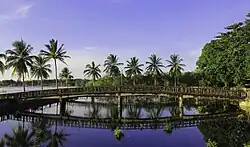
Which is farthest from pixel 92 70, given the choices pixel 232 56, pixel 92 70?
pixel 232 56

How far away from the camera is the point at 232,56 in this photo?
43.3 meters

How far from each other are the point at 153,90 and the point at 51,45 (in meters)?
24.9

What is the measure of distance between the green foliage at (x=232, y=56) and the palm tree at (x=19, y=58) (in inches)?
1245

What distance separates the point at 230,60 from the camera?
43.8m

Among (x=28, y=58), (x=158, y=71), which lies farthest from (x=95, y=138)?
(x=158, y=71)

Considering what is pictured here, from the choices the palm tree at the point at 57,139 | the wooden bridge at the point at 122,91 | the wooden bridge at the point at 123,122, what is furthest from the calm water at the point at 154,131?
the wooden bridge at the point at 122,91

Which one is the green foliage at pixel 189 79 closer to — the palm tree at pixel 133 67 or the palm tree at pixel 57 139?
the palm tree at pixel 133 67

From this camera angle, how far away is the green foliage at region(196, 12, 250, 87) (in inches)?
1624

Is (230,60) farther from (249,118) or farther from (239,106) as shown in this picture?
(249,118)

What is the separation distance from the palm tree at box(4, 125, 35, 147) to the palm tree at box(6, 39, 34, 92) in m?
26.6

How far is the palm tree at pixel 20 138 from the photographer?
75.8ft

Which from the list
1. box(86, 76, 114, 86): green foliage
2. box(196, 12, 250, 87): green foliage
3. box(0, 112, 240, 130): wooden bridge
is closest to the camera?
box(0, 112, 240, 130): wooden bridge

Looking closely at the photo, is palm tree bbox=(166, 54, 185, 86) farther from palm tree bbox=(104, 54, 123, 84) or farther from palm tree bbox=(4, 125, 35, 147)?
→ palm tree bbox=(4, 125, 35, 147)

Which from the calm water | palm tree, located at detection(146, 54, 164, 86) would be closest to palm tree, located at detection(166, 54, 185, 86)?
palm tree, located at detection(146, 54, 164, 86)
